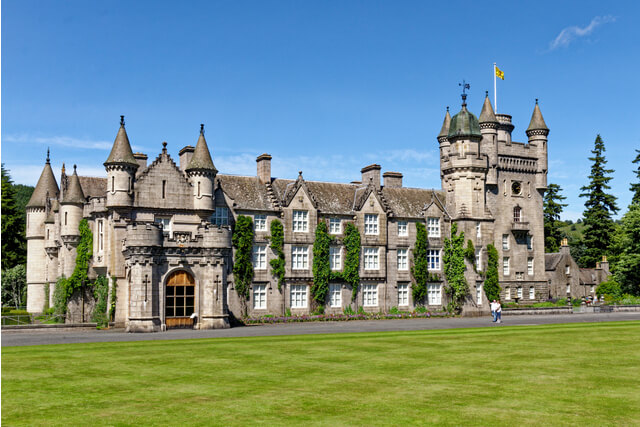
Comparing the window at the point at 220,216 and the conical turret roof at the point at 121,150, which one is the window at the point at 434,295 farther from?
the conical turret roof at the point at 121,150

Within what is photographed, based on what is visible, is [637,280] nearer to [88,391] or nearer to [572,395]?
[572,395]

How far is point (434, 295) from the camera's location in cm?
5578

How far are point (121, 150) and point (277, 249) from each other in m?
13.5

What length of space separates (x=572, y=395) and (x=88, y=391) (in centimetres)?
981

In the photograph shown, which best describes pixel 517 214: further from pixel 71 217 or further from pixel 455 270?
pixel 71 217

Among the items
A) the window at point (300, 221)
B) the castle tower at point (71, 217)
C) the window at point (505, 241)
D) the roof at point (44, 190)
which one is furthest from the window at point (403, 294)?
the roof at point (44, 190)

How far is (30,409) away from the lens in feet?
39.7

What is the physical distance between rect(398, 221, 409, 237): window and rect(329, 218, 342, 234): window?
5.37 meters

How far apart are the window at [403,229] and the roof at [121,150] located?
72.7 feet

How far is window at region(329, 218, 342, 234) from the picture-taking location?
5234 centimetres

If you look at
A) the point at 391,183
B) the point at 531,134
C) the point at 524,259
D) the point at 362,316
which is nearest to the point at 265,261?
the point at 362,316

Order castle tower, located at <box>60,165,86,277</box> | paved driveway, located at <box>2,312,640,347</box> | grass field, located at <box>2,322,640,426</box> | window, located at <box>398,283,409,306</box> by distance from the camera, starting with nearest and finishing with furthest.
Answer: grass field, located at <box>2,322,640,426</box> < paved driveway, located at <box>2,312,640,347</box> < castle tower, located at <box>60,165,86,277</box> < window, located at <box>398,283,409,306</box>

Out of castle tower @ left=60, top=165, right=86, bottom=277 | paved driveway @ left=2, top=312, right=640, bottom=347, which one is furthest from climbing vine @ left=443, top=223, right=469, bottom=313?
castle tower @ left=60, top=165, right=86, bottom=277

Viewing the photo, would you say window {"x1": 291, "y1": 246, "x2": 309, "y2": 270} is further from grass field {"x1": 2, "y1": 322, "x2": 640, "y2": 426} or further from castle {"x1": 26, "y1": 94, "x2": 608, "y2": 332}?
grass field {"x1": 2, "y1": 322, "x2": 640, "y2": 426}
